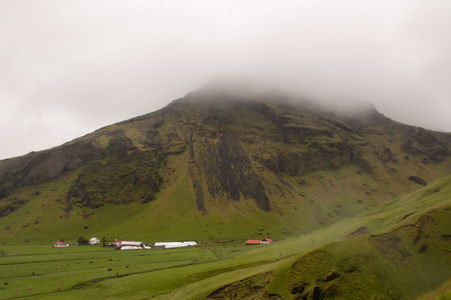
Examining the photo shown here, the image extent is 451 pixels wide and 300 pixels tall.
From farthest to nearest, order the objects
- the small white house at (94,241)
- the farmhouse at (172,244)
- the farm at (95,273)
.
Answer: the small white house at (94,241), the farmhouse at (172,244), the farm at (95,273)

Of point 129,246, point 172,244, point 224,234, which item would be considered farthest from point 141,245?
point 224,234

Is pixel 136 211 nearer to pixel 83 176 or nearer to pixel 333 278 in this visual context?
pixel 83 176

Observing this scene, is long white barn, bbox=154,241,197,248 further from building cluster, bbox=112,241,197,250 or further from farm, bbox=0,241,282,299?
farm, bbox=0,241,282,299

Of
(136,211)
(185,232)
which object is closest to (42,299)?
(185,232)

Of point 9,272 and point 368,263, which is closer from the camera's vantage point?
point 368,263

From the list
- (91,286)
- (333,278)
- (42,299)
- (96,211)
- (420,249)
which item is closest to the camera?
(333,278)

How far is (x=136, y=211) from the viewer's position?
174500 mm

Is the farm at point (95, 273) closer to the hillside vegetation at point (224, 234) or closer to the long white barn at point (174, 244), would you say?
the hillside vegetation at point (224, 234)

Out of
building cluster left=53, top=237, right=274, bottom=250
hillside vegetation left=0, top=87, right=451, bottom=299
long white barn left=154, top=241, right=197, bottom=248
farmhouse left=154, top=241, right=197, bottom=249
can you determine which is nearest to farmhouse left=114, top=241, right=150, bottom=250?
building cluster left=53, top=237, right=274, bottom=250

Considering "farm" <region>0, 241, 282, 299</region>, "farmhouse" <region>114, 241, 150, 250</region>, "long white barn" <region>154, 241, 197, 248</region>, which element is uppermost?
"farm" <region>0, 241, 282, 299</region>

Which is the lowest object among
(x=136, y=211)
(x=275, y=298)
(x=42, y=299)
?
(x=136, y=211)

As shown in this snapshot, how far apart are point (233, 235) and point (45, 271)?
309ft

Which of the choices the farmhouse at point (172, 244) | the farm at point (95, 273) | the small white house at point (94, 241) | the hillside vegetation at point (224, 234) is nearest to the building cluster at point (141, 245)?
the farmhouse at point (172, 244)

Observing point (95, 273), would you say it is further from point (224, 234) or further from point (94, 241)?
point (224, 234)
